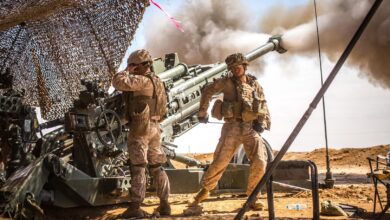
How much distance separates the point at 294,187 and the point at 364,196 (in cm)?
105

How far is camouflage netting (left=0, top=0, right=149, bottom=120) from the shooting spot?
559 cm

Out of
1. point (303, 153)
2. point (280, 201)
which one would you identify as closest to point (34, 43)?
point (280, 201)

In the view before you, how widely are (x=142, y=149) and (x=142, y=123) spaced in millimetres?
289

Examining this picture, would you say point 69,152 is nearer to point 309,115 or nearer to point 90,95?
point 90,95

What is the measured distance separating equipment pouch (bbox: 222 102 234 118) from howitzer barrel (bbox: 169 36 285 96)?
7.03 feet

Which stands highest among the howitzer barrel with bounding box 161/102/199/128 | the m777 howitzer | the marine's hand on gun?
the howitzer barrel with bounding box 161/102/199/128

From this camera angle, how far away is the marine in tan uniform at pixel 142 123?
4.92 m

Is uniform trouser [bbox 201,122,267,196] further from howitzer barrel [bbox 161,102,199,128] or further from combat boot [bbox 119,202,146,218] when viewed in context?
howitzer barrel [bbox 161,102,199,128]

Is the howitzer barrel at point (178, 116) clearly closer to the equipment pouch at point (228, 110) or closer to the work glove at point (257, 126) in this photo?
the equipment pouch at point (228, 110)

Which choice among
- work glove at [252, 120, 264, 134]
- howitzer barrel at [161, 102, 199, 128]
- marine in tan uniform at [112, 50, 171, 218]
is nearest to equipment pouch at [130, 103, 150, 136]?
marine in tan uniform at [112, 50, 171, 218]

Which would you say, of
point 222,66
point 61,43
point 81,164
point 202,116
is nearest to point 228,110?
point 202,116

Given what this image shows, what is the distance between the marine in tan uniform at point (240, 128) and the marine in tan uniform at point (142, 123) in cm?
60

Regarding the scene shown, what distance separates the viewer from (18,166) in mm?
5277

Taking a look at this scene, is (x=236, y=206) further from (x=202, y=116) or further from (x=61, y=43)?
(x=61, y=43)
